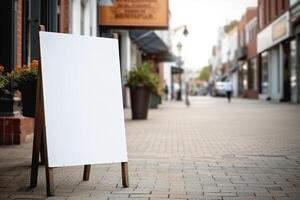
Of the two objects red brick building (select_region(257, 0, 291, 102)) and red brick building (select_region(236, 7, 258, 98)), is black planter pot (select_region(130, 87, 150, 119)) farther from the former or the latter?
red brick building (select_region(236, 7, 258, 98))

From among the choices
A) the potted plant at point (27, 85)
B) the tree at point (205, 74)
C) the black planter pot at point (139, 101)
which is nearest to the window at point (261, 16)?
the black planter pot at point (139, 101)

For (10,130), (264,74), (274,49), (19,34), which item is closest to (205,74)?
(264,74)

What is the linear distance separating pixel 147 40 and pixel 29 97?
847 inches

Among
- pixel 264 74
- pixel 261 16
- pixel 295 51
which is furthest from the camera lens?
pixel 261 16

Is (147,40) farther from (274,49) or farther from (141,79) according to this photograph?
(274,49)

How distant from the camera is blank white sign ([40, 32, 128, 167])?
5324 mm

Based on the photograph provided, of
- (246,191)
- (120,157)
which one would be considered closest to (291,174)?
(246,191)

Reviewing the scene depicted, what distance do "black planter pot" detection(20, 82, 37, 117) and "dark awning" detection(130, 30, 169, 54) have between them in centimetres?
1892

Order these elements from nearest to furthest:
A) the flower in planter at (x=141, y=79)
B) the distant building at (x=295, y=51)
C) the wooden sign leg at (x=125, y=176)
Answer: the wooden sign leg at (x=125, y=176) → the flower in planter at (x=141, y=79) → the distant building at (x=295, y=51)

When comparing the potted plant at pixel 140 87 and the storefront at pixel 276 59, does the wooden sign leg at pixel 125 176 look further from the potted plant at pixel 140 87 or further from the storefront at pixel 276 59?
the storefront at pixel 276 59

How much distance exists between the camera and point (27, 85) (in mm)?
6207

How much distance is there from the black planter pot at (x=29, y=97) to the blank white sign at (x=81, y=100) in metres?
0.87

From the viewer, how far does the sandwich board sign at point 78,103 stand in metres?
5.31

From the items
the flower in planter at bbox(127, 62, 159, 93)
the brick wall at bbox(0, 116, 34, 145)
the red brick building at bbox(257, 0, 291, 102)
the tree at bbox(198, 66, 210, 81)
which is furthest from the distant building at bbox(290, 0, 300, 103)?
the tree at bbox(198, 66, 210, 81)
